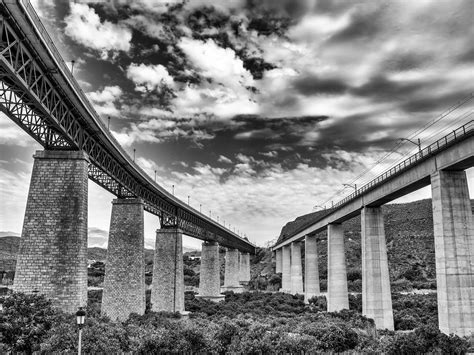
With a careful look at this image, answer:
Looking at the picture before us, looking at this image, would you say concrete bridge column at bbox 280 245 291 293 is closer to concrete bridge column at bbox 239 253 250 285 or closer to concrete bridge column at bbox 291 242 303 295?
concrete bridge column at bbox 291 242 303 295

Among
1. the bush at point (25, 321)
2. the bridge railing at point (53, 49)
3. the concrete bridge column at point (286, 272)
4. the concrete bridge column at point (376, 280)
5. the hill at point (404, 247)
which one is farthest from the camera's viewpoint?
the concrete bridge column at point (286, 272)

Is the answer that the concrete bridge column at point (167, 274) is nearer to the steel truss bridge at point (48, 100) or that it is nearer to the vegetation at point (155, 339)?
the steel truss bridge at point (48, 100)

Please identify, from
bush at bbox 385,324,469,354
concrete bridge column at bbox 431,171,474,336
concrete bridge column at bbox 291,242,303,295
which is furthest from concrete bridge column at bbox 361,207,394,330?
concrete bridge column at bbox 291,242,303,295

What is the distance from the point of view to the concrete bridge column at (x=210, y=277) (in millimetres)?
75963

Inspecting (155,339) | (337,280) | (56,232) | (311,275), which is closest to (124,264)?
(56,232)

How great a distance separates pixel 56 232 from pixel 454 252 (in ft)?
86.7

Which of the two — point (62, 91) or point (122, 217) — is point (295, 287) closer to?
point (122, 217)

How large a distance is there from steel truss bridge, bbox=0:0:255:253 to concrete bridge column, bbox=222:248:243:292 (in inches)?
2719

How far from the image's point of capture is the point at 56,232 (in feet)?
86.1

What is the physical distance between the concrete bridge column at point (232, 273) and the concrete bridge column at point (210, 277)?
2631 centimetres

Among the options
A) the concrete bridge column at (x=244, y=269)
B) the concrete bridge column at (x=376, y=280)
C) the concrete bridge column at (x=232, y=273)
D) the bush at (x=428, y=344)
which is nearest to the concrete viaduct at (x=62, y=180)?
the bush at (x=428, y=344)

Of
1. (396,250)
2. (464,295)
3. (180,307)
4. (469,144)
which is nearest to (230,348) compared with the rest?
(464,295)

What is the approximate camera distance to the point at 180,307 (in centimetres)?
5284

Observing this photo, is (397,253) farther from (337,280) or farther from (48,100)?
(48,100)
